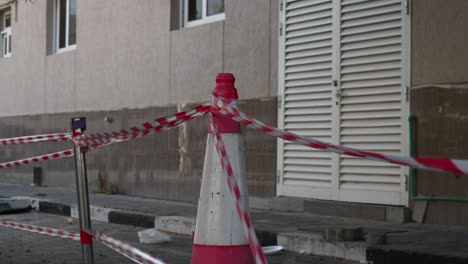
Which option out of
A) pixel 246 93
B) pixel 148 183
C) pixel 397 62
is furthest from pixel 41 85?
pixel 397 62

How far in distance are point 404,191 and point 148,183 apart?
16.2ft

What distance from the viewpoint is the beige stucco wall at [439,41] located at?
7355 millimetres

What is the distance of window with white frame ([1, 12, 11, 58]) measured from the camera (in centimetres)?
1711

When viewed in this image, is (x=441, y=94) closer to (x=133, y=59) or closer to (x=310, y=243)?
(x=310, y=243)

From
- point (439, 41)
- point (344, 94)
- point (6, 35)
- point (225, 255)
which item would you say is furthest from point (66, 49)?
point (225, 255)

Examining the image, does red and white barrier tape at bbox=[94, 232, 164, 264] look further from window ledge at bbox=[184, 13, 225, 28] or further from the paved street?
window ledge at bbox=[184, 13, 225, 28]

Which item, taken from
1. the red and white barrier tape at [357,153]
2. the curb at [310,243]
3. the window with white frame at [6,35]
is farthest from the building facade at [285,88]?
the red and white barrier tape at [357,153]

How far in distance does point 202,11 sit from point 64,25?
4.67m

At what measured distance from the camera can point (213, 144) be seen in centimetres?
439

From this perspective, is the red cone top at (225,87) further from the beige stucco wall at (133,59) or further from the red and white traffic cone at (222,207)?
the beige stucco wall at (133,59)

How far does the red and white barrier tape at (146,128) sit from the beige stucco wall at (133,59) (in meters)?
4.80

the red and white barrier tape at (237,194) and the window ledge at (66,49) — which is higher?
the window ledge at (66,49)

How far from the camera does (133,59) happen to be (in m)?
12.1

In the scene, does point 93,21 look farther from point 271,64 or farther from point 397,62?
point 397,62
